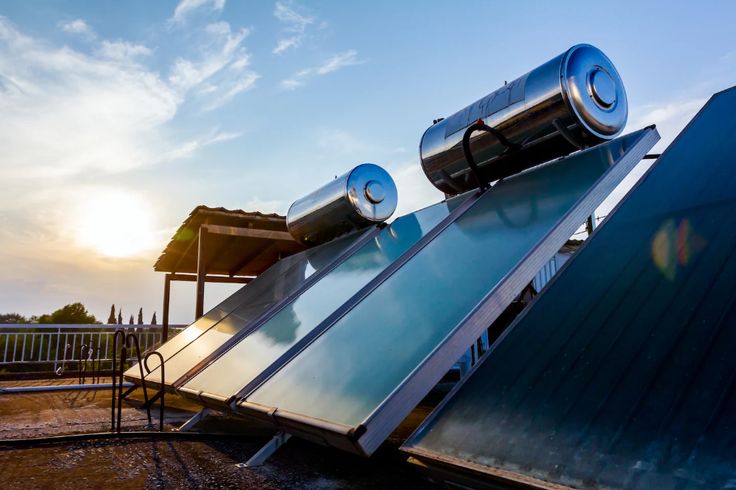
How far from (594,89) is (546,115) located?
1.02ft

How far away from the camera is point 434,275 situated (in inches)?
99.8

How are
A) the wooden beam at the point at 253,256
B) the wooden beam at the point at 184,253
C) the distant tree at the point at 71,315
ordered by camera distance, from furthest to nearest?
the distant tree at the point at 71,315 → the wooden beam at the point at 253,256 → the wooden beam at the point at 184,253

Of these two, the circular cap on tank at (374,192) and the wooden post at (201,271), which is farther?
the wooden post at (201,271)

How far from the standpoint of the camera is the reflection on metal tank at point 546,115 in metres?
3.05

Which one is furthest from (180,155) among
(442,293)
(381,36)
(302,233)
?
(442,293)

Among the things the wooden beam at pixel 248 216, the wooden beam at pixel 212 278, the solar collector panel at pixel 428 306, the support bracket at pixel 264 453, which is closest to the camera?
the solar collector panel at pixel 428 306

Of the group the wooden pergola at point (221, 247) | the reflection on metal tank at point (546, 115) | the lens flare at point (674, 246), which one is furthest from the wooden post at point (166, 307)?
the lens flare at point (674, 246)

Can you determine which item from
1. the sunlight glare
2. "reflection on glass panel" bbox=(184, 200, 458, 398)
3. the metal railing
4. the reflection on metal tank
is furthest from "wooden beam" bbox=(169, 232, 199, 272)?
the reflection on metal tank

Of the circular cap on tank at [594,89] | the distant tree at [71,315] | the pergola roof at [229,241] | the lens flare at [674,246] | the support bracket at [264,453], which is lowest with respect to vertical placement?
the distant tree at [71,315]

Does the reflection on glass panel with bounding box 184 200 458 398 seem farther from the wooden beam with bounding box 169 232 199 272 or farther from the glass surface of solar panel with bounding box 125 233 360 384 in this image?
the wooden beam with bounding box 169 232 199 272

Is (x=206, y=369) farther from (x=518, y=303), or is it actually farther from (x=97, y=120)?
(x=97, y=120)

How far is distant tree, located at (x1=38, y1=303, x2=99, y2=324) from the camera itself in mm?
17969

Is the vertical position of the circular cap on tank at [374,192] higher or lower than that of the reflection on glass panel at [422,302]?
higher

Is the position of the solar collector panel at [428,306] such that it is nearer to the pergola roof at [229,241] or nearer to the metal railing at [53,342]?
the pergola roof at [229,241]
